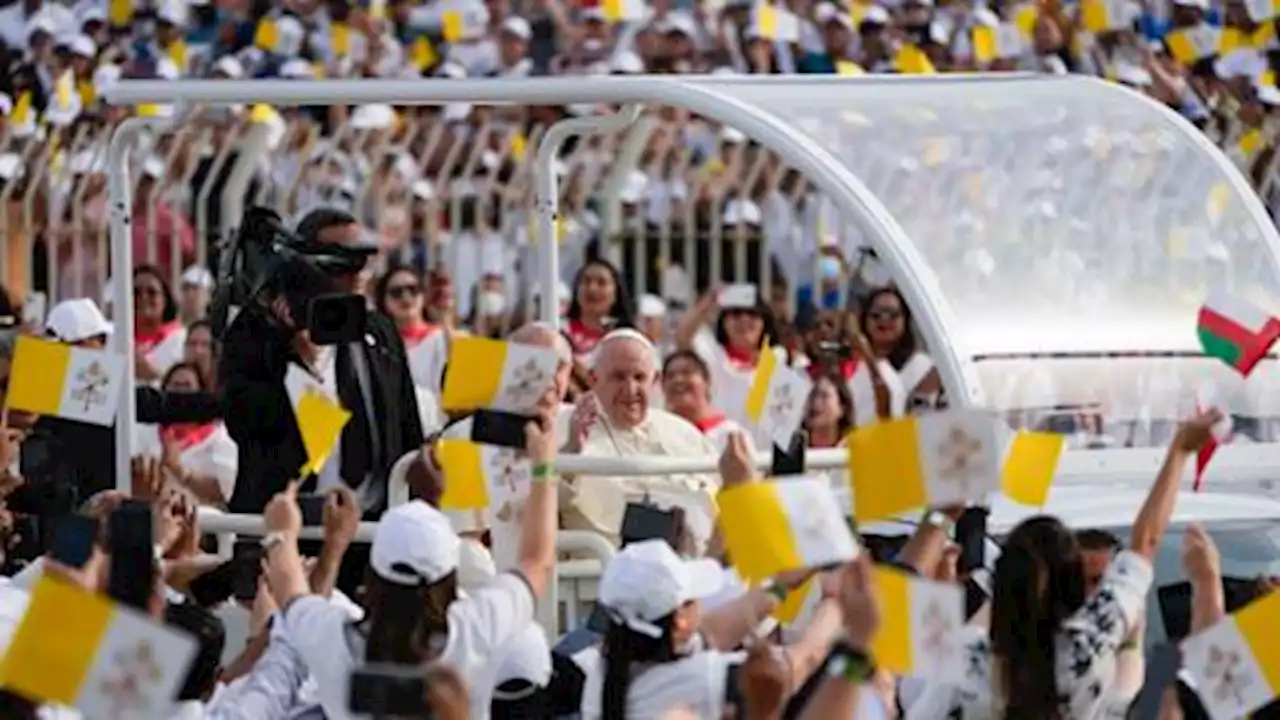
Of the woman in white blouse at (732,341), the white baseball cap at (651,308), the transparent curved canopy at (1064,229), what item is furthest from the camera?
the white baseball cap at (651,308)

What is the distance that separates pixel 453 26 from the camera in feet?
78.4

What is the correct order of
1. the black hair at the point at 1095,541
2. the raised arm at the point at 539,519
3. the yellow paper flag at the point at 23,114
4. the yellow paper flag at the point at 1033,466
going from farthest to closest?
1. the yellow paper flag at the point at 23,114
2. the yellow paper flag at the point at 1033,466
3. the raised arm at the point at 539,519
4. the black hair at the point at 1095,541

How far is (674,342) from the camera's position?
18.8 m

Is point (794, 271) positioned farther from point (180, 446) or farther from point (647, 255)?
→ point (180, 446)

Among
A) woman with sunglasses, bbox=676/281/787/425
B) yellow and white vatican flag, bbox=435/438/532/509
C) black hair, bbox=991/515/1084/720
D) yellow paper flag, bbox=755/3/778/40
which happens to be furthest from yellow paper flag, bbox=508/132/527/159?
black hair, bbox=991/515/1084/720

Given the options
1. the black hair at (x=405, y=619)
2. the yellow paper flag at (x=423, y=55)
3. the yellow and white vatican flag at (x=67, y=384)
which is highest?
the black hair at (x=405, y=619)

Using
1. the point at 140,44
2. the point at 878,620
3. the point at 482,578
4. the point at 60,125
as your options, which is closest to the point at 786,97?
the point at 482,578

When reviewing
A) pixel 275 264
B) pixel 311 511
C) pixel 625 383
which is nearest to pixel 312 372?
pixel 275 264

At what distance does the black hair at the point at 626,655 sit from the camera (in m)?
9.36

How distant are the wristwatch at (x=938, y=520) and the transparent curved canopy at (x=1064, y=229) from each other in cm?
230

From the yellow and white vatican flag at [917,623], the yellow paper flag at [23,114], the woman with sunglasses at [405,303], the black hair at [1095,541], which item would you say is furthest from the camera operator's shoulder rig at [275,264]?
the yellow paper flag at [23,114]

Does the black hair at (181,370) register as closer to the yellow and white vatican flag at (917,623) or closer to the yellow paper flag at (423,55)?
the yellow and white vatican flag at (917,623)

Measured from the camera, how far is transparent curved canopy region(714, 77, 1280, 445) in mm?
12984

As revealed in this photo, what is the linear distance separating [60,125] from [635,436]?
25.2 ft
